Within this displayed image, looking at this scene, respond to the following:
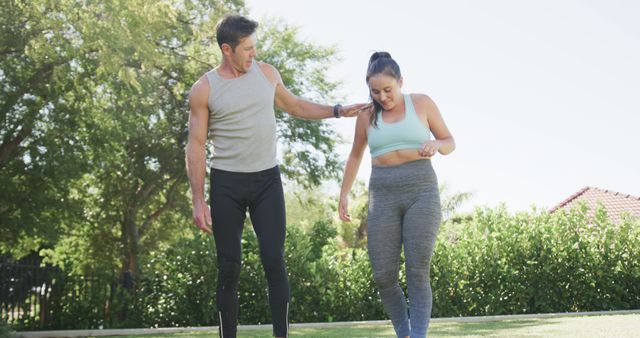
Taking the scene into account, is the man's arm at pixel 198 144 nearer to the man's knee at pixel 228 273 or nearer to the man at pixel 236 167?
the man at pixel 236 167

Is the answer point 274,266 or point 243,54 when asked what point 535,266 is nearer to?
point 274,266

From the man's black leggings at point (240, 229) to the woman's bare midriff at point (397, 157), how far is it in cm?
72

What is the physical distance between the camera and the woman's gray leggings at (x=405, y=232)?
4.62m

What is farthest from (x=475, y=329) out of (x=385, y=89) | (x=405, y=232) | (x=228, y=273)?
(x=228, y=273)

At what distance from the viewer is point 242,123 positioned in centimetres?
455

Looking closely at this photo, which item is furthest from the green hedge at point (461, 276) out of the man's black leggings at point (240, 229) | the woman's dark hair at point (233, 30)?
the woman's dark hair at point (233, 30)

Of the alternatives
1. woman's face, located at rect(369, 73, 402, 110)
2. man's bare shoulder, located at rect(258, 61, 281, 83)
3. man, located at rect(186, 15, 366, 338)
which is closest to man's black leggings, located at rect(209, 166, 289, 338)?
man, located at rect(186, 15, 366, 338)

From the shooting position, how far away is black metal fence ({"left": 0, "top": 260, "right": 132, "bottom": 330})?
13.6 m

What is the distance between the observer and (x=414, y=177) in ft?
15.5

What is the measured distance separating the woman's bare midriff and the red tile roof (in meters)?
23.9

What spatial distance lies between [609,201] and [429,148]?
86.7 ft

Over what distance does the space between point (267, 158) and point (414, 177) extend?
90 cm

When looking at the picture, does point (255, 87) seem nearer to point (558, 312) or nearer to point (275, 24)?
point (558, 312)

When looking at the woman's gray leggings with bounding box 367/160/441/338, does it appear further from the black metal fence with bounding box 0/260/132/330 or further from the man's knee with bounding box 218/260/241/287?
the black metal fence with bounding box 0/260/132/330
